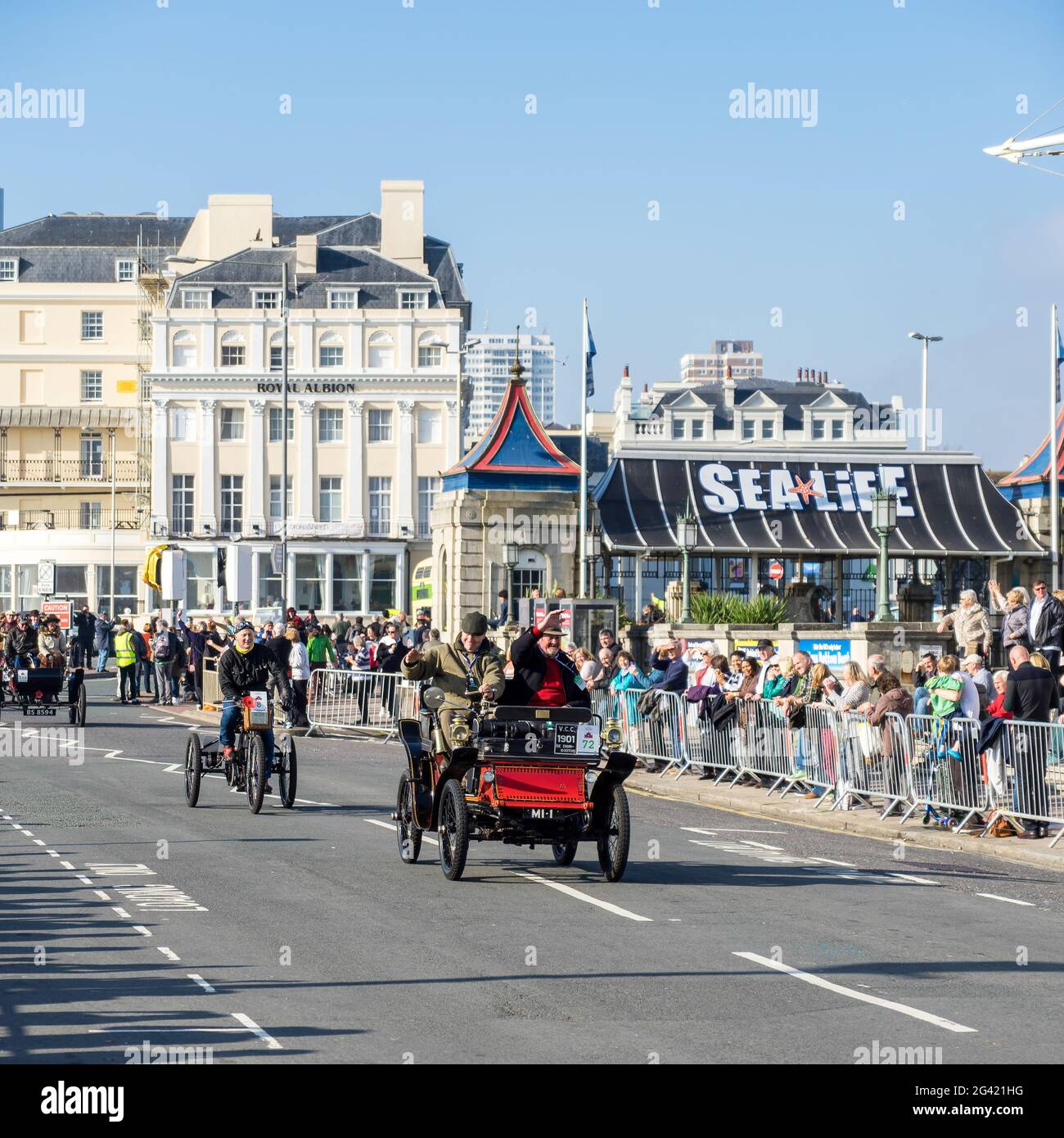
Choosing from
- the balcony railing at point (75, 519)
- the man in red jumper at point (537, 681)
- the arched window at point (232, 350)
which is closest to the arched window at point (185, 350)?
the arched window at point (232, 350)

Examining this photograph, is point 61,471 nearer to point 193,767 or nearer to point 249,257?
point 249,257

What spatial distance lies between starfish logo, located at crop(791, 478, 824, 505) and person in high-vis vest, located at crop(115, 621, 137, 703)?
17.3 m

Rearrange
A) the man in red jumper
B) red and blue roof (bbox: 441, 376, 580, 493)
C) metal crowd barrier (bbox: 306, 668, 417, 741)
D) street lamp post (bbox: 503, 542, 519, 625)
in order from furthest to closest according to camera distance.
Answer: red and blue roof (bbox: 441, 376, 580, 493) < street lamp post (bbox: 503, 542, 519, 625) < metal crowd barrier (bbox: 306, 668, 417, 741) < the man in red jumper

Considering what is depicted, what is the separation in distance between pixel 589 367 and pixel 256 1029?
39.0 meters

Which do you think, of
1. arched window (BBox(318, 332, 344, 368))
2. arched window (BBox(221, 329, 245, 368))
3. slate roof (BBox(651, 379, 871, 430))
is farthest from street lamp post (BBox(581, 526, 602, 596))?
slate roof (BBox(651, 379, 871, 430))

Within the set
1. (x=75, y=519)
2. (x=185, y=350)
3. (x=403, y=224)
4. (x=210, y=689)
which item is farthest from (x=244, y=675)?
(x=75, y=519)

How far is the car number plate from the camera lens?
1318 centimetres

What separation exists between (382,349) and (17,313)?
21.5 m

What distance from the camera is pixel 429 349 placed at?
73.6 meters

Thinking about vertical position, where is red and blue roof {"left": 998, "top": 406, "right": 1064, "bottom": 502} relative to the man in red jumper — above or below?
above

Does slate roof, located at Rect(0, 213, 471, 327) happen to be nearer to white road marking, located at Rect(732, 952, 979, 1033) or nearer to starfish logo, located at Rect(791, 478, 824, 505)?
starfish logo, located at Rect(791, 478, 824, 505)

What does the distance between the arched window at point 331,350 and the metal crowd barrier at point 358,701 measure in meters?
44.2
